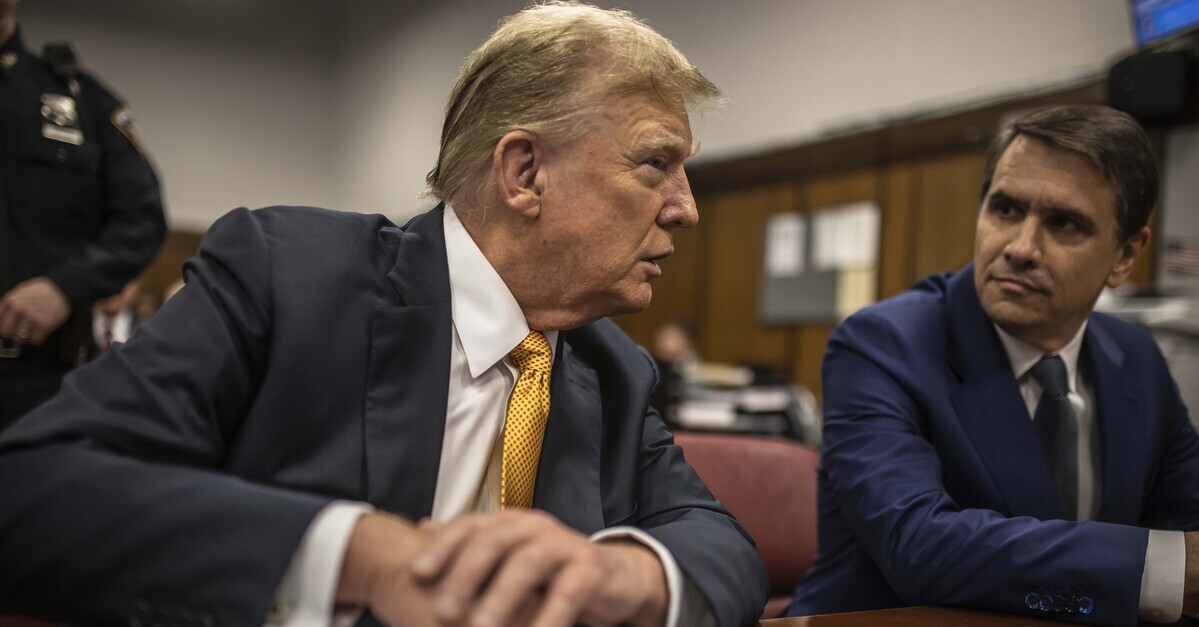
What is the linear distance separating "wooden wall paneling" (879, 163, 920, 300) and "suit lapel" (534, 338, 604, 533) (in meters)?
5.60

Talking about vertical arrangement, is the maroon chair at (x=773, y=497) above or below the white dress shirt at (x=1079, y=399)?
below

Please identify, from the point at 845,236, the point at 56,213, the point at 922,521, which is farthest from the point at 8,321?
the point at 845,236

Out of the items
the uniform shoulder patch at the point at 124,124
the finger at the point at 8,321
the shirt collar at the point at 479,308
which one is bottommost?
the finger at the point at 8,321

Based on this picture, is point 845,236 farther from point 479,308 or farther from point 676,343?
point 479,308

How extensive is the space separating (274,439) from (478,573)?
14.5 inches

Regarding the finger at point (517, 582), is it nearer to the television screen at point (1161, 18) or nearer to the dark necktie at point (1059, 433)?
the dark necktie at point (1059, 433)

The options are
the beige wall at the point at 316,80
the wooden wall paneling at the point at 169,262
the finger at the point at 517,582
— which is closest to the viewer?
the finger at the point at 517,582

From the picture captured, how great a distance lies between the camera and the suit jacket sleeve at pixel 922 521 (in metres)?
1.21

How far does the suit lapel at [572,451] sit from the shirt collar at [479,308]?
10cm

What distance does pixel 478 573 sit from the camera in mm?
724

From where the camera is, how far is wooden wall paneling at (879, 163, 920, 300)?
644 centimetres

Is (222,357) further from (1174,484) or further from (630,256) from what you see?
(1174,484)

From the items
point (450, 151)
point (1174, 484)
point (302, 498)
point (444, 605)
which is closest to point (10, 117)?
point (450, 151)

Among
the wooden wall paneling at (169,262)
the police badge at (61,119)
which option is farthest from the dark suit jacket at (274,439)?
the wooden wall paneling at (169,262)
